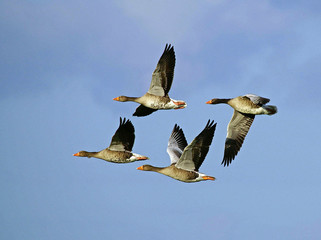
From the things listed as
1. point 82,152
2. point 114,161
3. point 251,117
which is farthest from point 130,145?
point 251,117

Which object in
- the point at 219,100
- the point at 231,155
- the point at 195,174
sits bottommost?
the point at 195,174

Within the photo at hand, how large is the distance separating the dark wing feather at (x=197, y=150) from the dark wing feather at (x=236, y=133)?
11.8 ft

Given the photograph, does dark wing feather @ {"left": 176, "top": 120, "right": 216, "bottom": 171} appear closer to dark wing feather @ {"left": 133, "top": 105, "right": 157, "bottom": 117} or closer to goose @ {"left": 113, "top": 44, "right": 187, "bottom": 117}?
goose @ {"left": 113, "top": 44, "right": 187, "bottom": 117}

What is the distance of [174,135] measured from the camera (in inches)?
1059

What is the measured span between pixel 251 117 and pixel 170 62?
13.6 ft

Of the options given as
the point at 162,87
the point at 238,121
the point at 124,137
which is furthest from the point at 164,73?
the point at 238,121

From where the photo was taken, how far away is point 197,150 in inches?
847

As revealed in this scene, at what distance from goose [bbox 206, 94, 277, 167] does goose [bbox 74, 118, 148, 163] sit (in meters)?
3.53

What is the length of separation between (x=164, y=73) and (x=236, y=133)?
13.6 feet

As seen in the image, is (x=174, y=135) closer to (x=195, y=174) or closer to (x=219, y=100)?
(x=219, y=100)

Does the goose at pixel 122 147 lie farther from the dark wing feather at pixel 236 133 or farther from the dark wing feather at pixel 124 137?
the dark wing feather at pixel 236 133

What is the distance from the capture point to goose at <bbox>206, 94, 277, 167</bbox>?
23719mm

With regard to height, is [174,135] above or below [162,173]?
above

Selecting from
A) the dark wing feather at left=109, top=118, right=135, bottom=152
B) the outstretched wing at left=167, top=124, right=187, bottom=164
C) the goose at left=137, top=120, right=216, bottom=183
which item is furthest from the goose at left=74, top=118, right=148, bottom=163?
the outstretched wing at left=167, top=124, right=187, bottom=164
